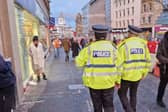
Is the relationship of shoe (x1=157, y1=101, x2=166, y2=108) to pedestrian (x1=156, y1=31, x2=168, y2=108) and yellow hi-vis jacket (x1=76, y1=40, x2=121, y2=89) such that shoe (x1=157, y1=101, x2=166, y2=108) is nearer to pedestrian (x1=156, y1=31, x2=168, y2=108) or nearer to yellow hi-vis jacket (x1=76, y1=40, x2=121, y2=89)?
pedestrian (x1=156, y1=31, x2=168, y2=108)

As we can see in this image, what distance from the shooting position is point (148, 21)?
61.5 metres

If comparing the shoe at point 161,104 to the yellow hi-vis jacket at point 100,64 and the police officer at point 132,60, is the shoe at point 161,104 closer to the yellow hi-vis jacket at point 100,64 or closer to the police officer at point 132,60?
the police officer at point 132,60

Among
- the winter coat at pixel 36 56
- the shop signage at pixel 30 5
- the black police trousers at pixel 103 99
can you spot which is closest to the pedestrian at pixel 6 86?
the black police trousers at pixel 103 99

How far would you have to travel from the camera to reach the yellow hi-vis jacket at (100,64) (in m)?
4.03

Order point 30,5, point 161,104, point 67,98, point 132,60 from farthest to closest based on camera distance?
point 30,5
point 67,98
point 161,104
point 132,60

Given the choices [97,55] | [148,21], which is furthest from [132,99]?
[148,21]

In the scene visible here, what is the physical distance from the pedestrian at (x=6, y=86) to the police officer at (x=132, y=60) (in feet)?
6.13

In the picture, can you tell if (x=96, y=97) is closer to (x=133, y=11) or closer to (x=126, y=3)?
(x=133, y=11)

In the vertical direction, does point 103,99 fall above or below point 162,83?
above

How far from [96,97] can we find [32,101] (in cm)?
296

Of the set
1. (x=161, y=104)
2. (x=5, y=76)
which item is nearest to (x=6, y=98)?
(x=5, y=76)

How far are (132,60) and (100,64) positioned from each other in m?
0.84

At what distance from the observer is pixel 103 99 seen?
4.29m

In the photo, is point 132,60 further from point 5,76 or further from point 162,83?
point 5,76
